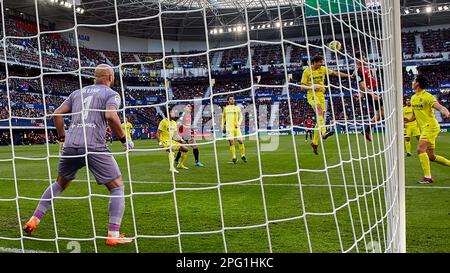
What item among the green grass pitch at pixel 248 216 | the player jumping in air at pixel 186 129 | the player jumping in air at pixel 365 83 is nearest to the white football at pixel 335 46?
the player jumping in air at pixel 365 83

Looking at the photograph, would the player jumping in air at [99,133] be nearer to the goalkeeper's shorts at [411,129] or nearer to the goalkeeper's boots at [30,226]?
the goalkeeper's boots at [30,226]

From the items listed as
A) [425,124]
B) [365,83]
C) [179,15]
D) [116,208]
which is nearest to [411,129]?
[425,124]

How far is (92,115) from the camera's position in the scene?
3559 mm

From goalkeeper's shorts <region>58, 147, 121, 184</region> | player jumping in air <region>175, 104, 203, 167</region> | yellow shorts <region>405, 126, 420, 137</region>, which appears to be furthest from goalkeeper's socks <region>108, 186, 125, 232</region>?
yellow shorts <region>405, 126, 420, 137</region>

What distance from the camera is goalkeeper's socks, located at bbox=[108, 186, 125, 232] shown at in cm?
356

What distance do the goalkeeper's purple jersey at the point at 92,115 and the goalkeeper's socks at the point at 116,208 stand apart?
399 mm

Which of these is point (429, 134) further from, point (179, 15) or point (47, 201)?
point (179, 15)

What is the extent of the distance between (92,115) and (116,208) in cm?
80

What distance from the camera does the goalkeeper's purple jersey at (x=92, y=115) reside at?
3.53 m
